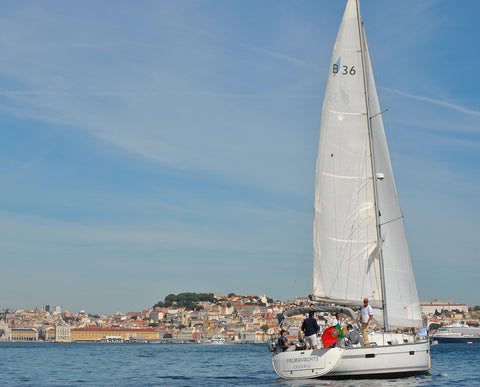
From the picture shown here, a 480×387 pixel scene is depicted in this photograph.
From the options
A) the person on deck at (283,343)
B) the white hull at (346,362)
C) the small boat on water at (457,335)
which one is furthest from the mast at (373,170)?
the small boat on water at (457,335)

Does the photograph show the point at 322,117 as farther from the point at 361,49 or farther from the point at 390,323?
the point at 390,323

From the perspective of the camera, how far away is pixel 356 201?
2109 centimetres

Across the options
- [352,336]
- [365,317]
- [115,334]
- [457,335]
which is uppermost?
[115,334]

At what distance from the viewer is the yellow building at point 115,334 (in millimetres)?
164000

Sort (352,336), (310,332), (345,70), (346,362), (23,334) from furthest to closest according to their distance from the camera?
(23,334) → (345,70) → (310,332) → (352,336) → (346,362)

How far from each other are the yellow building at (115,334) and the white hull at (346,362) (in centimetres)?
14851

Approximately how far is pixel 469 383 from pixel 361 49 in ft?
34.3

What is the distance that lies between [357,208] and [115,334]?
152 metres

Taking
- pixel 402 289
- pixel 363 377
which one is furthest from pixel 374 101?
pixel 363 377

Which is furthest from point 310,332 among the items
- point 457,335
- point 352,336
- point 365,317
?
point 457,335

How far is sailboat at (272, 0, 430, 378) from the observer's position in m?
20.7

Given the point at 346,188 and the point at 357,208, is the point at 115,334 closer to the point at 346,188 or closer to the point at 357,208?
the point at 346,188

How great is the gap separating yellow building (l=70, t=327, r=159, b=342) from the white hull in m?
149

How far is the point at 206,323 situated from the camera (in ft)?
585
